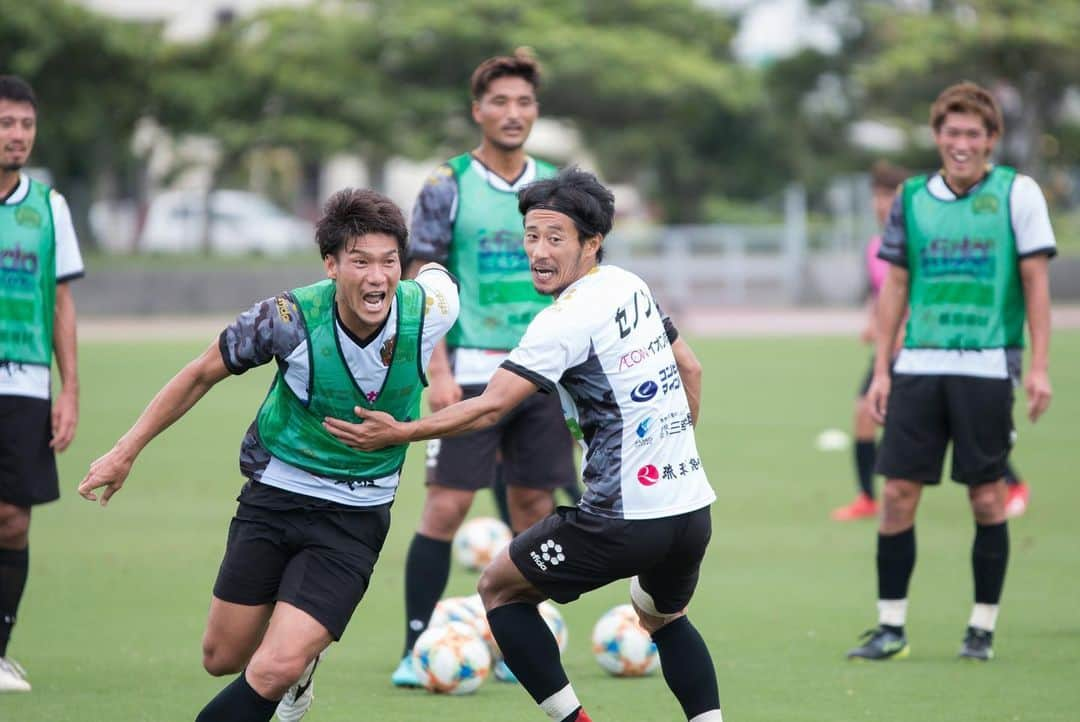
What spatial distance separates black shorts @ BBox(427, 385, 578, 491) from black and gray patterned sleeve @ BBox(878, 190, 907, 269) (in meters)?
1.63

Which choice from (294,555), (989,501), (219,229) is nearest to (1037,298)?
(989,501)

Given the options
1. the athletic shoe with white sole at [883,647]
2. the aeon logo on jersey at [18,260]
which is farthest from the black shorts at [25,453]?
the athletic shoe with white sole at [883,647]

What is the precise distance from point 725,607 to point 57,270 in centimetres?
369

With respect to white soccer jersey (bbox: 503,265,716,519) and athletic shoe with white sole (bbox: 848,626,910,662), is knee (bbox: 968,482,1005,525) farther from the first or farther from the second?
white soccer jersey (bbox: 503,265,716,519)

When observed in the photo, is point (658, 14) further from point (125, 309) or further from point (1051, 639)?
point (1051, 639)

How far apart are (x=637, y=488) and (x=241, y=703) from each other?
136 centimetres

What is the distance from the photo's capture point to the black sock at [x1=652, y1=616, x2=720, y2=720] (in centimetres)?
511

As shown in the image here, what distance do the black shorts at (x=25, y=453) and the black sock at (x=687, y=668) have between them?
2.77m

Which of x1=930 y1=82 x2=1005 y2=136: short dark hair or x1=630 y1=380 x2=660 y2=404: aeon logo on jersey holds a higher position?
x1=930 y1=82 x2=1005 y2=136: short dark hair

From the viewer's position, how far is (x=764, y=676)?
6629mm

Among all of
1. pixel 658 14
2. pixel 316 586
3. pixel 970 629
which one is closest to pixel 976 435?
pixel 970 629

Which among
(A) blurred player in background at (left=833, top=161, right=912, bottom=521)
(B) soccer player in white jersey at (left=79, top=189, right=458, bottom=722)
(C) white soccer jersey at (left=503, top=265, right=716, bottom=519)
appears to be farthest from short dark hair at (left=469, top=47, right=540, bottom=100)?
(A) blurred player in background at (left=833, top=161, right=912, bottom=521)

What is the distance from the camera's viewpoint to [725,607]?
26.8 feet

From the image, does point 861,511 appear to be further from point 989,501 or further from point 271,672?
point 271,672
